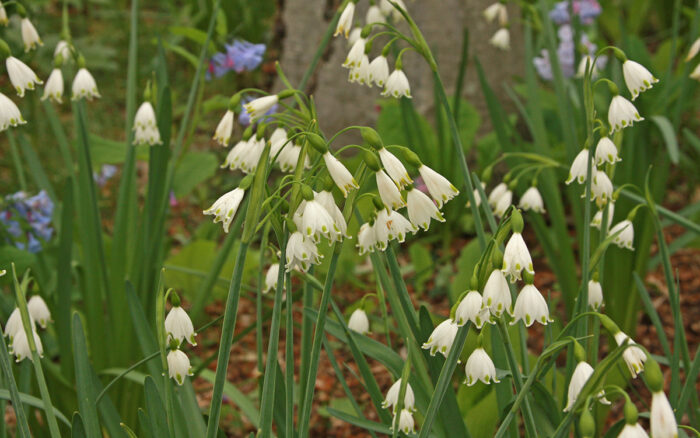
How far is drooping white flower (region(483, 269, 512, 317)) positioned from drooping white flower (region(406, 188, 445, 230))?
0.55 ft

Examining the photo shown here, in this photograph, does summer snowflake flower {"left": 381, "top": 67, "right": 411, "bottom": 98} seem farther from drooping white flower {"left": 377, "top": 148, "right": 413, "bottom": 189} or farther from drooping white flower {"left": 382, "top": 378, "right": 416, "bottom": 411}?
drooping white flower {"left": 382, "top": 378, "right": 416, "bottom": 411}

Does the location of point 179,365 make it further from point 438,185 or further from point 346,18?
point 346,18

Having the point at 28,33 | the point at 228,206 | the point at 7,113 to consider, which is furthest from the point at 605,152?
the point at 28,33

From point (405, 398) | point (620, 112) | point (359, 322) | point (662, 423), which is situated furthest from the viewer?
point (359, 322)

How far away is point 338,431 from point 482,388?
807 millimetres

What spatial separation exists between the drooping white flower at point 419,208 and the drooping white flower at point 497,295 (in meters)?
0.17

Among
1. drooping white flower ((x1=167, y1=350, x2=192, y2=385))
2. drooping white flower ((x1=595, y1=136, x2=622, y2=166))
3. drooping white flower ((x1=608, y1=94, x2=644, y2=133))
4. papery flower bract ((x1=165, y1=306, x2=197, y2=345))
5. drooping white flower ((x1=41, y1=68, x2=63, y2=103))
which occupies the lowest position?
drooping white flower ((x1=167, y1=350, x2=192, y2=385))

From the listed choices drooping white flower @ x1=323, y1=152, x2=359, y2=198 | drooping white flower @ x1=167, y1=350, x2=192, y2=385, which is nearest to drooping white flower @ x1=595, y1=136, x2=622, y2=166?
drooping white flower @ x1=323, y1=152, x2=359, y2=198

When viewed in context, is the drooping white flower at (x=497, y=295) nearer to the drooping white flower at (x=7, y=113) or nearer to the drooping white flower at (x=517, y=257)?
the drooping white flower at (x=517, y=257)

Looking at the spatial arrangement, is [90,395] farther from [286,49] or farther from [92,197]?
[286,49]

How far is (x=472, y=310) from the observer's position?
3.82 ft

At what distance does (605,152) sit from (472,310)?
2.08ft

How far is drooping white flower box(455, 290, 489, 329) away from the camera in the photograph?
45.9 inches

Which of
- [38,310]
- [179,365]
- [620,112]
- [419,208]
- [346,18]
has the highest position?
[346,18]
